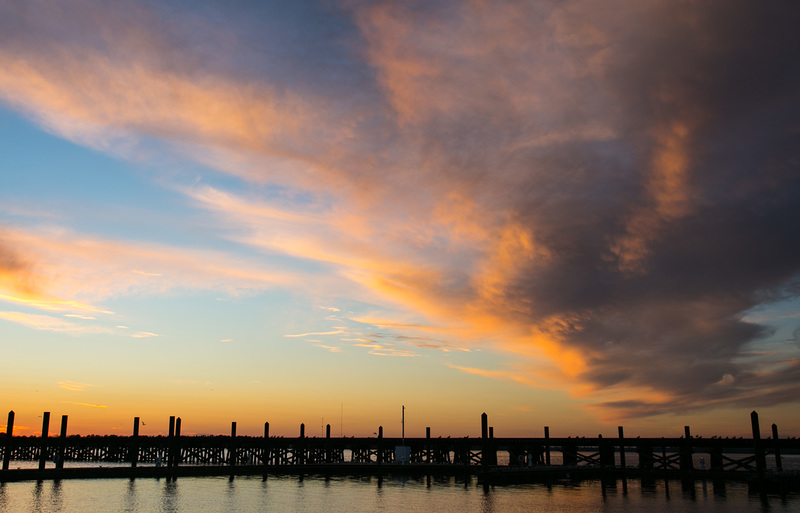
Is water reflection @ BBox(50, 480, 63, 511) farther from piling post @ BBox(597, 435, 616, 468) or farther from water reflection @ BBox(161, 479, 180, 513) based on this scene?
piling post @ BBox(597, 435, 616, 468)

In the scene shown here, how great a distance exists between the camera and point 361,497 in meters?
61.0

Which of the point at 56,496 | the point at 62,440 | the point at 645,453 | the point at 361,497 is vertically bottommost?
the point at 361,497

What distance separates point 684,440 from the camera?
8906 cm

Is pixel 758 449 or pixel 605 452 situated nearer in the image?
pixel 758 449

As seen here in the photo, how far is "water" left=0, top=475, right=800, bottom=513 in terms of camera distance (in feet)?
174

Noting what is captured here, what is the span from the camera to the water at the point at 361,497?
5291cm

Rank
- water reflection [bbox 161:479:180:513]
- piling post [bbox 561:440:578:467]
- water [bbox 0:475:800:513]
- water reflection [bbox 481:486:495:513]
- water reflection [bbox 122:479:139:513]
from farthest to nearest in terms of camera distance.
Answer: piling post [bbox 561:440:578:467] → water reflection [bbox 481:486:495:513] → water [bbox 0:475:800:513] → water reflection [bbox 161:479:180:513] → water reflection [bbox 122:479:139:513]

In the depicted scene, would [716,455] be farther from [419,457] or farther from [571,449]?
[419,457]

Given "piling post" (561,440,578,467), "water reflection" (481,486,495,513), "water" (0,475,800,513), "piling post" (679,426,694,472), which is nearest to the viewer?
"water" (0,475,800,513)

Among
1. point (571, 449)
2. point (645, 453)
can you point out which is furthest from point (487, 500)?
point (571, 449)

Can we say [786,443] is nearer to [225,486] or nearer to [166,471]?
[225,486]

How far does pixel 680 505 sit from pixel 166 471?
5680cm

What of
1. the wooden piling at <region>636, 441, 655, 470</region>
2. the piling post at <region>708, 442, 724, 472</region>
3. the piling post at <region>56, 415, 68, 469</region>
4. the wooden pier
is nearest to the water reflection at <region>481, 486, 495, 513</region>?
the wooden pier

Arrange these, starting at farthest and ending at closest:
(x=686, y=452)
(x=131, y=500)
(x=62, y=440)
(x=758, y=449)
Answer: (x=686, y=452) < (x=62, y=440) < (x=758, y=449) < (x=131, y=500)
